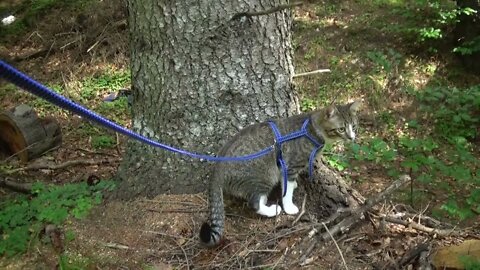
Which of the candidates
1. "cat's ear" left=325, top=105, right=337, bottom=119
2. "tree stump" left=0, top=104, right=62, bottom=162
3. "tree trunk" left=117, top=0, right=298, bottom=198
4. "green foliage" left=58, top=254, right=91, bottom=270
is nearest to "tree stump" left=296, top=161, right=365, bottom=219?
"cat's ear" left=325, top=105, right=337, bottom=119

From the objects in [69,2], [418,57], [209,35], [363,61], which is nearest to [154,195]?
[209,35]

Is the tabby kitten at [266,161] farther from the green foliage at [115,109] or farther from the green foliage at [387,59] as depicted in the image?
the green foliage at [115,109]

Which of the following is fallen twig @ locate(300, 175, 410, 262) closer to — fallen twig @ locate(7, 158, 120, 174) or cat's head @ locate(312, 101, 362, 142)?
cat's head @ locate(312, 101, 362, 142)

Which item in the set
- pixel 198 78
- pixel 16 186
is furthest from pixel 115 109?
pixel 198 78

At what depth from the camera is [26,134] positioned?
17.8ft

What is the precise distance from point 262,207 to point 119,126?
1.22 m

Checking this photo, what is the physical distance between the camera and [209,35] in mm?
3479

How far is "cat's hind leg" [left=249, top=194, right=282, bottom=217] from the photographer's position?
347 centimetres

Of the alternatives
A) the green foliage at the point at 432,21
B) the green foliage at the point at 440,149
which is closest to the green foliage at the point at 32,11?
the green foliage at the point at 432,21

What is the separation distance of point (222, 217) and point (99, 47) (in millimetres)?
5609

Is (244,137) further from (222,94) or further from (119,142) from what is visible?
(119,142)

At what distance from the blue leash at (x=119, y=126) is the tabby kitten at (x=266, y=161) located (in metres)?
0.04

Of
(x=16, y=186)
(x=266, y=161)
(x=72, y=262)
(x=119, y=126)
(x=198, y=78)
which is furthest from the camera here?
(x=16, y=186)

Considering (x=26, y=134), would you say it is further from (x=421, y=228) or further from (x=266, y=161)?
(x=421, y=228)
